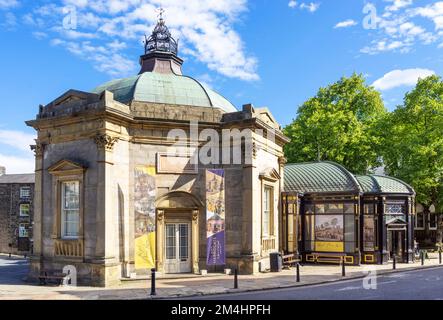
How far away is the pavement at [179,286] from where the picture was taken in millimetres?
14844

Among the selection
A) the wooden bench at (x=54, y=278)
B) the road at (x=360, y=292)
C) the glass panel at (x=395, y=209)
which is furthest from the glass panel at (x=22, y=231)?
the road at (x=360, y=292)

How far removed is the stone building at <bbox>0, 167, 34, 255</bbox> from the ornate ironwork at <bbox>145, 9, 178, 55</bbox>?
26063mm

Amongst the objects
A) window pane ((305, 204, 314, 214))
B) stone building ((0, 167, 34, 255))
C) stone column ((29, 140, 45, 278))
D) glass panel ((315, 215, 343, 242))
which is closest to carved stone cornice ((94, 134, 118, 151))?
stone column ((29, 140, 45, 278))

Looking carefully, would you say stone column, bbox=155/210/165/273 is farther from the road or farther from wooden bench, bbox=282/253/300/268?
wooden bench, bbox=282/253/300/268

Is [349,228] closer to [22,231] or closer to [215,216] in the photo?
[215,216]

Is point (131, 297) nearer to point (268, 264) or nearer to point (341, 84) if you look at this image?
point (268, 264)

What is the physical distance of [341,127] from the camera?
3891 cm

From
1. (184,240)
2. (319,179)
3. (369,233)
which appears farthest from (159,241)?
(369,233)

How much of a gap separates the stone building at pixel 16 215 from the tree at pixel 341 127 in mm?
27227

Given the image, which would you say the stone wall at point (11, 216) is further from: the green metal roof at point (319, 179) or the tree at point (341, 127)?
the green metal roof at point (319, 179)

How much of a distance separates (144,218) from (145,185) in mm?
1446

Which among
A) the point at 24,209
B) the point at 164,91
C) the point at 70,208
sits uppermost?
the point at 164,91
